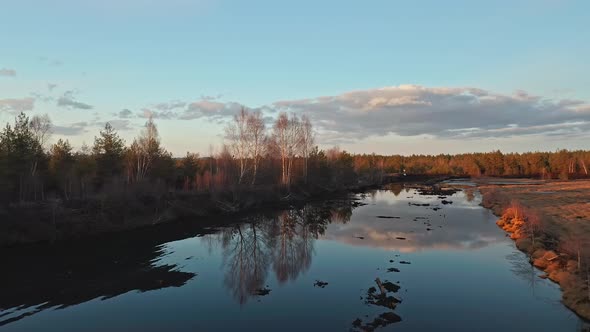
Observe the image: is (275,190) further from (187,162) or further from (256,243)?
(256,243)

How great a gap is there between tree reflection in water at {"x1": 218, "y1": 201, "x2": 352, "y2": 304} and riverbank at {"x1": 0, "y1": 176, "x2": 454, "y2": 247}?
5955 mm

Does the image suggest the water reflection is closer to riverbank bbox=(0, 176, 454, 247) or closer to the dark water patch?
the dark water patch

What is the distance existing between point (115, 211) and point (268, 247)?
53.2 feet

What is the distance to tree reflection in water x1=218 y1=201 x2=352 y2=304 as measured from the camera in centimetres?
1981

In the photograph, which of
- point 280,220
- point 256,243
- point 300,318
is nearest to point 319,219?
point 280,220

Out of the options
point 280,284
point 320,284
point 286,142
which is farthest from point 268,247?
point 286,142

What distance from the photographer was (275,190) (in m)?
57.8

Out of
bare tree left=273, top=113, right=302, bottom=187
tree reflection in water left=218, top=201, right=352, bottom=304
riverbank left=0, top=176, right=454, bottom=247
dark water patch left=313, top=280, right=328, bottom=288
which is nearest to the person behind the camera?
dark water patch left=313, top=280, right=328, bottom=288

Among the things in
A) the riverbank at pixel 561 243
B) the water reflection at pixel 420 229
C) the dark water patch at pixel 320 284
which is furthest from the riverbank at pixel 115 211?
the riverbank at pixel 561 243

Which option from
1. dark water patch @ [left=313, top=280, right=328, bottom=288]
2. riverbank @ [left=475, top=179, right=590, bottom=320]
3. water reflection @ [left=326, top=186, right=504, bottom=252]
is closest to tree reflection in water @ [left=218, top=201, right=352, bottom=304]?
dark water patch @ [left=313, top=280, right=328, bottom=288]

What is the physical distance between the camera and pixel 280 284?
61.7 ft

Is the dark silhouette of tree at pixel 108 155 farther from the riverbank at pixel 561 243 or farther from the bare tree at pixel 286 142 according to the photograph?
the riverbank at pixel 561 243

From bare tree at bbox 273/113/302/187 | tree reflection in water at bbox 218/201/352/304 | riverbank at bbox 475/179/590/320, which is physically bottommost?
tree reflection in water at bbox 218/201/352/304

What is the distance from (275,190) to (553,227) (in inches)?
1477
